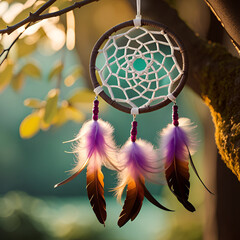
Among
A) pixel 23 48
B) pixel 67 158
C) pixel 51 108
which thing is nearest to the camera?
pixel 51 108

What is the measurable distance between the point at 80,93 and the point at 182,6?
41.4 inches

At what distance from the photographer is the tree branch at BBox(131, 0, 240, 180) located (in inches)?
34.1

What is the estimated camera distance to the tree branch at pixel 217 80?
34.1 inches

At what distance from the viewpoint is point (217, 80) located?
3.23 ft

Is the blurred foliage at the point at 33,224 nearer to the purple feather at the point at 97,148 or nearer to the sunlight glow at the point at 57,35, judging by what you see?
the sunlight glow at the point at 57,35

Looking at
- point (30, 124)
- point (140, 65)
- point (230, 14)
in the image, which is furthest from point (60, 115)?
point (230, 14)

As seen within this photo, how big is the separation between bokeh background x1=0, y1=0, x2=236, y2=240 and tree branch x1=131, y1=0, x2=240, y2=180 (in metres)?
0.08

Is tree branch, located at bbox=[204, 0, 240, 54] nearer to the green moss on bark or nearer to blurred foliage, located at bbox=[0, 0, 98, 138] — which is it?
the green moss on bark

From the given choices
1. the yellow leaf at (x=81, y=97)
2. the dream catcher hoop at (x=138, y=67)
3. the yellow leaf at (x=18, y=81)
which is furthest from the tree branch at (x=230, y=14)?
the yellow leaf at (x=18, y=81)

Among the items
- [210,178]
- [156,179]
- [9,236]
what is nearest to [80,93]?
[210,178]

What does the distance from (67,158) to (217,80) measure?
9042 millimetres

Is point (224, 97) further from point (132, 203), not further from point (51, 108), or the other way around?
point (51, 108)

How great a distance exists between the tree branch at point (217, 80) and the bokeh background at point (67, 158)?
0.28ft

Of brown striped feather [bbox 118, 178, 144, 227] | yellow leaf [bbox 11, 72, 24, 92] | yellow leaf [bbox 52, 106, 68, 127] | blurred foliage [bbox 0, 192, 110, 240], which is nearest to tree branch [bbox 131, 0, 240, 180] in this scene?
brown striped feather [bbox 118, 178, 144, 227]
